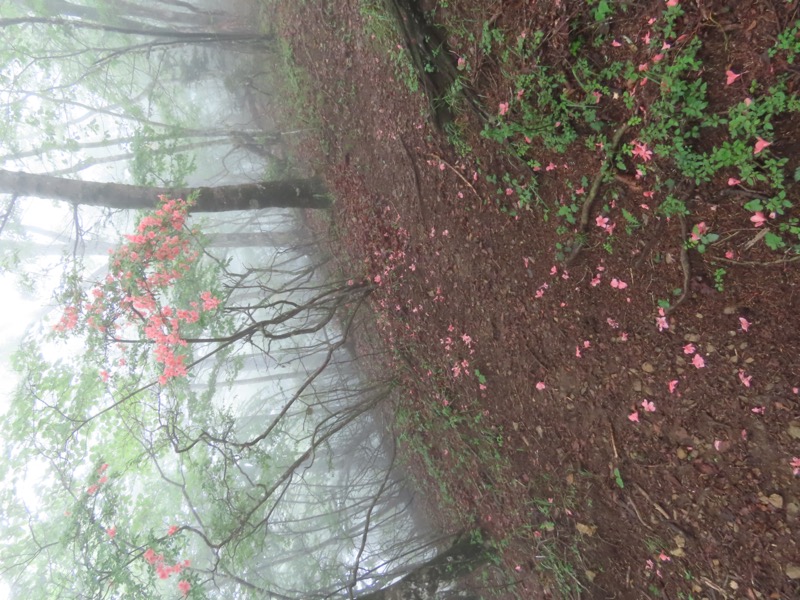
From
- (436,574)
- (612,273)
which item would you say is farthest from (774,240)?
(436,574)

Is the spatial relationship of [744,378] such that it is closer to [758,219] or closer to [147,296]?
[758,219]

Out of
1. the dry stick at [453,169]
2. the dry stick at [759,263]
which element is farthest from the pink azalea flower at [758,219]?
the dry stick at [453,169]

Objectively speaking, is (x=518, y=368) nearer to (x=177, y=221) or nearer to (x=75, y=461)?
(x=177, y=221)

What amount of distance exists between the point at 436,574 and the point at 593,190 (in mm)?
3861

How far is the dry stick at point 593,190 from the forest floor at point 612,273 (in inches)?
0.7

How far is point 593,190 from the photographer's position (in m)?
2.43

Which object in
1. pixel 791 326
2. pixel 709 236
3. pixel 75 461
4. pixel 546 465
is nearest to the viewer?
pixel 791 326

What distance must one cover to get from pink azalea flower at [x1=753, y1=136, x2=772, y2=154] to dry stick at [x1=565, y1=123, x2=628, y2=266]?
1.84 ft

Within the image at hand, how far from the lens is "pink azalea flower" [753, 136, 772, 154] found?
178 cm

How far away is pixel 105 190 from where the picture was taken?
15.8 feet

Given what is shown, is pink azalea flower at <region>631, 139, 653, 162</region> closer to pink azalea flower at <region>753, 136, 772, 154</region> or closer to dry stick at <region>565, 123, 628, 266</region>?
dry stick at <region>565, 123, 628, 266</region>

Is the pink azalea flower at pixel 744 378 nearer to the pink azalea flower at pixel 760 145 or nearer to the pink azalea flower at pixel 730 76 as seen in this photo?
the pink azalea flower at pixel 760 145

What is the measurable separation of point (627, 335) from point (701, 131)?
41.4 inches

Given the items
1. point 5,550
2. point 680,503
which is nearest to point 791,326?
point 680,503
